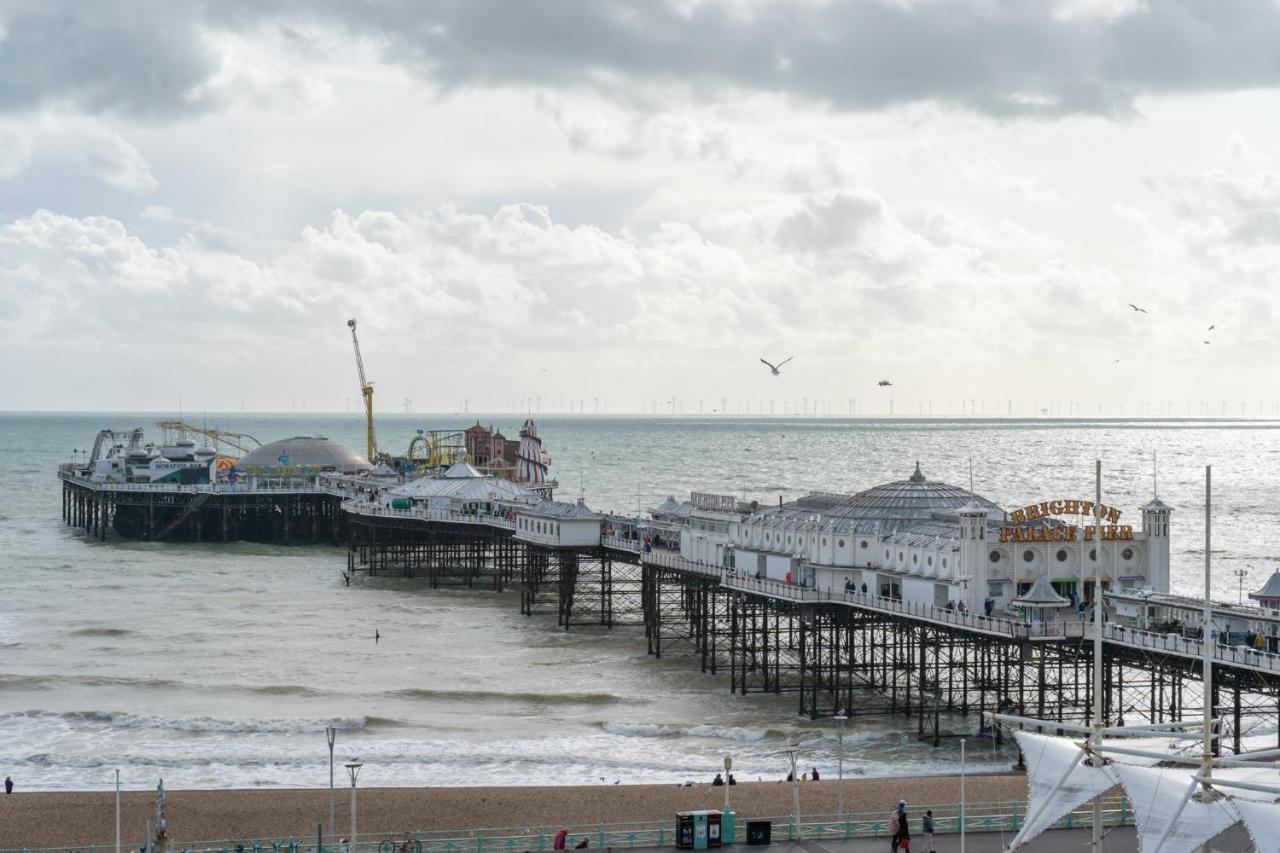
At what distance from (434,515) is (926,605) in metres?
55.1

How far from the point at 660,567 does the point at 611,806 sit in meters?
32.2

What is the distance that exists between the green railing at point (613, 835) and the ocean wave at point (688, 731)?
15400mm

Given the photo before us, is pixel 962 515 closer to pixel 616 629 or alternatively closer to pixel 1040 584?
pixel 1040 584

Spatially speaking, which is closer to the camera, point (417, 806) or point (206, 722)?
point (417, 806)

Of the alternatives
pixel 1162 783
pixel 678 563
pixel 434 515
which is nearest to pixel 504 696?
pixel 678 563

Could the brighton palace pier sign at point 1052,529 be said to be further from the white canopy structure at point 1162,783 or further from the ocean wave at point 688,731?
the white canopy structure at point 1162,783

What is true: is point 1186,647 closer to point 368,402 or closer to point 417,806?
point 417,806

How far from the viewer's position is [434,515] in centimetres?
10875

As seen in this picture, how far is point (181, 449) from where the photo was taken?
504 ft

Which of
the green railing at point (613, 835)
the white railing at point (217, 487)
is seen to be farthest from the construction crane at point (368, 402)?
the green railing at point (613, 835)

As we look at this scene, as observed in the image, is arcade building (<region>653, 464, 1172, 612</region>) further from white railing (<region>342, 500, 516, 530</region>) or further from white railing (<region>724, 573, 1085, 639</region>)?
white railing (<region>342, 500, 516, 530</region>)

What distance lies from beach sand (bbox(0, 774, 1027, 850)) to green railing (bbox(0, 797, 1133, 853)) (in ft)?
4.39

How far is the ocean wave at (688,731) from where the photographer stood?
5731cm

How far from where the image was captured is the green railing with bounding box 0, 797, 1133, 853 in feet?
128
